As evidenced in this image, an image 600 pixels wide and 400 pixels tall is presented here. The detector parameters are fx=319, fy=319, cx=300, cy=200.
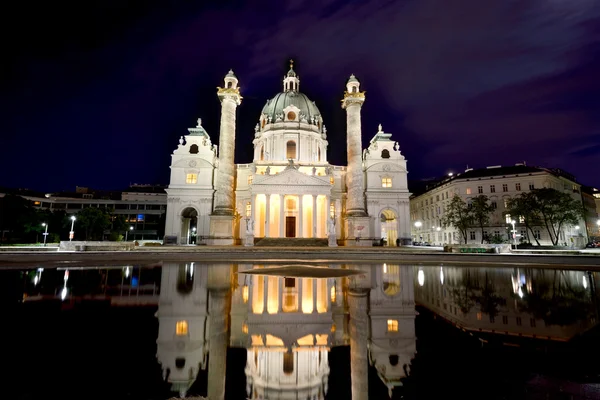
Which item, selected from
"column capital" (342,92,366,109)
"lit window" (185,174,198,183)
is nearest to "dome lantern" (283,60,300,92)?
"column capital" (342,92,366,109)

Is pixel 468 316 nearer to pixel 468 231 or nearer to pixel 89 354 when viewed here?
pixel 89 354

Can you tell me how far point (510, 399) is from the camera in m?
3.46

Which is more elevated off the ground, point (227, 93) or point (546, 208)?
point (227, 93)

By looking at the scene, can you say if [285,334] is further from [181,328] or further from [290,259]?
[290,259]

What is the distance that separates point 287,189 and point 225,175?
9888 millimetres

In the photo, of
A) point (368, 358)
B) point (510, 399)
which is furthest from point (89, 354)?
point (510, 399)

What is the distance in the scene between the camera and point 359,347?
537 cm

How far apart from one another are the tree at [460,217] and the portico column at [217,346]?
5834 cm

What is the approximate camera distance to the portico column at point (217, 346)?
12.9ft

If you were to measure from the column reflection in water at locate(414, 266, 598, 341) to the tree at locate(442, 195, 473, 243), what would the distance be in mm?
48519

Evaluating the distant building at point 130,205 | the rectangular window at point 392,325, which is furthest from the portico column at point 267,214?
the distant building at point 130,205

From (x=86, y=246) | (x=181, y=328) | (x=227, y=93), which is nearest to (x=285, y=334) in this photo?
(x=181, y=328)

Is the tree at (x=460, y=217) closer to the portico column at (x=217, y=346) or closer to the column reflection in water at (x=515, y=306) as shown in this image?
the column reflection in water at (x=515, y=306)

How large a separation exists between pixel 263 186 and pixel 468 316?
4475 cm
